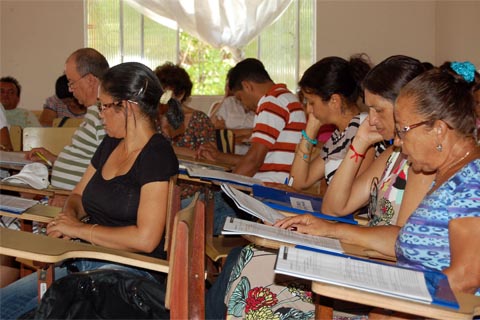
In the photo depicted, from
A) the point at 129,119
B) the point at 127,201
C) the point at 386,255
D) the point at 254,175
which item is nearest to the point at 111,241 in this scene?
the point at 127,201

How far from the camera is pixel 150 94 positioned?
2.42 meters

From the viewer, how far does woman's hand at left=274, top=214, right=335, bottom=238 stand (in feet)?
6.70

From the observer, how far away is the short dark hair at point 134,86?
240 cm

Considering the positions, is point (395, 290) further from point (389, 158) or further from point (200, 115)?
point (200, 115)

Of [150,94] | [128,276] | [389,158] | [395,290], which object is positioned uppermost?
[150,94]

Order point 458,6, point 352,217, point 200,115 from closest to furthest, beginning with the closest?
point 352,217 → point 200,115 → point 458,6

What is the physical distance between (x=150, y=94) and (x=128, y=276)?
0.79 m

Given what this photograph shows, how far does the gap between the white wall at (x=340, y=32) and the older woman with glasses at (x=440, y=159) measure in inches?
157

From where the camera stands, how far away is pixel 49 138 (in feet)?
13.5

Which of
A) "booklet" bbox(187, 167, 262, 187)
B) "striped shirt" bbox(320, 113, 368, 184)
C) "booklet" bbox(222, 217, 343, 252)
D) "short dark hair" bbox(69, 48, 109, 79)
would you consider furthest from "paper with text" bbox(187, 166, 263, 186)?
"booklet" bbox(222, 217, 343, 252)

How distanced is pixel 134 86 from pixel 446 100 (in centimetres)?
115

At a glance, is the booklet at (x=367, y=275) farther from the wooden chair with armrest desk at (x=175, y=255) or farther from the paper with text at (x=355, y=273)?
the wooden chair with armrest desk at (x=175, y=255)

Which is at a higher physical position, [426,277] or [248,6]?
[248,6]

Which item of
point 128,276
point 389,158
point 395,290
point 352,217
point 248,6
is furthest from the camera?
point 248,6
